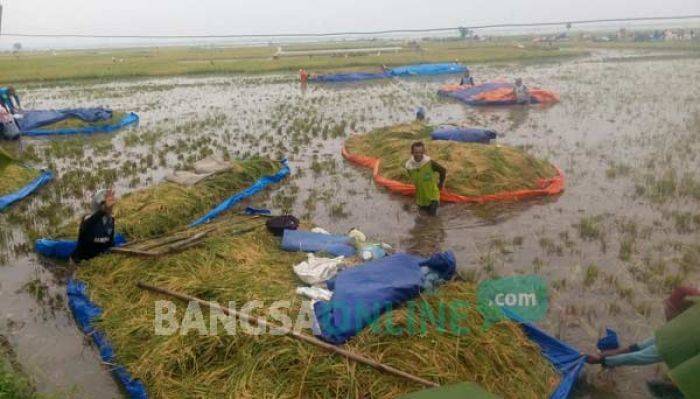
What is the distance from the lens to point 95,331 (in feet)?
14.4

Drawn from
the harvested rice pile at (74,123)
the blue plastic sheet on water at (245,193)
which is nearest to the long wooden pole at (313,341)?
the blue plastic sheet on water at (245,193)

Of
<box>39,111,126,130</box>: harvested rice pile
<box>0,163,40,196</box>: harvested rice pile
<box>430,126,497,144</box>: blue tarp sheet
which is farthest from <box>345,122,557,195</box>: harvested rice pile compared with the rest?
<box>39,111,126,130</box>: harvested rice pile

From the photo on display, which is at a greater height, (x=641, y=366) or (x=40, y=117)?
(x=40, y=117)

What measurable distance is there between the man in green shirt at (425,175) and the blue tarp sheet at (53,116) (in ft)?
36.6

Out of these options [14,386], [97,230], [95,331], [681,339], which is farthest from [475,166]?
[14,386]

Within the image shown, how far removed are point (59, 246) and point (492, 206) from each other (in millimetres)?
5786

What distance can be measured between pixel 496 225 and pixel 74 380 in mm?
5181

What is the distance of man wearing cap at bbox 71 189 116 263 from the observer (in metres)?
5.27

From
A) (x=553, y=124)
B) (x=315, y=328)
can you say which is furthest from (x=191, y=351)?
(x=553, y=124)

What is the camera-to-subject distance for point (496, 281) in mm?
4992

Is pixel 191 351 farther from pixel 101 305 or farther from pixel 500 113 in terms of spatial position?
pixel 500 113

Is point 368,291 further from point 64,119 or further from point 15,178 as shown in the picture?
point 64,119

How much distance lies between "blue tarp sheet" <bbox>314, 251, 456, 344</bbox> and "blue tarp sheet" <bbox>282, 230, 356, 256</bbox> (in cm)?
79

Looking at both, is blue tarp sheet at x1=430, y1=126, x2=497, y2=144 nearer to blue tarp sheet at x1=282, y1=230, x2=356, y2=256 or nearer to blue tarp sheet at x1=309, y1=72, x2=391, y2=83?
blue tarp sheet at x1=282, y1=230, x2=356, y2=256
